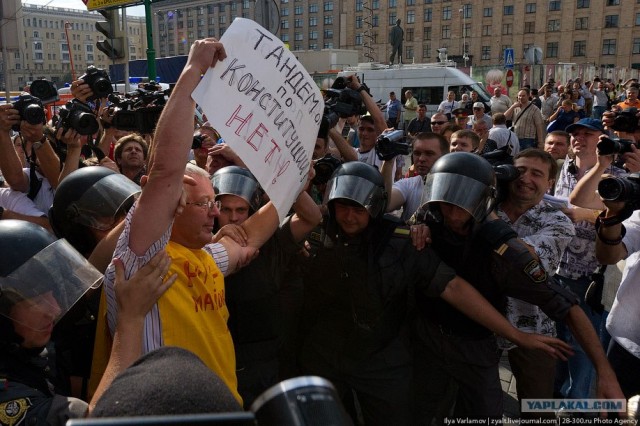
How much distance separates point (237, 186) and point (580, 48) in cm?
7019

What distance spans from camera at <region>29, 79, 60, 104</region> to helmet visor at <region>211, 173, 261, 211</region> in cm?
230

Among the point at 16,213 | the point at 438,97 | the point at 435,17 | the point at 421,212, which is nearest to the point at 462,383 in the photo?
the point at 421,212

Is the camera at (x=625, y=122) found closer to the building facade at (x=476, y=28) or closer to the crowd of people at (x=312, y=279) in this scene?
the crowd of people at (x=312, y=279)

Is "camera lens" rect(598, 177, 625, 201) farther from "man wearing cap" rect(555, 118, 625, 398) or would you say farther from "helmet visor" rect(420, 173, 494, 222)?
"man wearing cap" rect(555, 118, 625, 398)

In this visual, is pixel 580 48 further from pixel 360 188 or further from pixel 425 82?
A: pixel 360 188

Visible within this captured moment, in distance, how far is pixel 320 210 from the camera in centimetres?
282

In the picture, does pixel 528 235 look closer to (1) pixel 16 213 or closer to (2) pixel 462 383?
(2) pixel 462 383

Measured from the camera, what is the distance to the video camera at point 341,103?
364 cm

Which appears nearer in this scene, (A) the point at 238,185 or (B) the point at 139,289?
(B) the point at 139,289

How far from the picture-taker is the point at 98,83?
13.4ft

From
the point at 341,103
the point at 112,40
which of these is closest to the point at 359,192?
the point at 341,103

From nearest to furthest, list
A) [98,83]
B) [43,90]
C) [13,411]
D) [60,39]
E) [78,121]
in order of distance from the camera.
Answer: [13,411]
[78,121]
[98,83]
[43,90]
[60,39]

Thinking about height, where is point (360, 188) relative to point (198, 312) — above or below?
above

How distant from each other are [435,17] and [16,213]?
7314 centimetres
